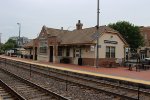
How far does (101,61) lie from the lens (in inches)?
1312

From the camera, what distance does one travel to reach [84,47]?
34500 millimetres

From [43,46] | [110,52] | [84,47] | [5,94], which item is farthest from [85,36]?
[5,94]

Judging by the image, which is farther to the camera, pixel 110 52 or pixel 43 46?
pixel 43 46

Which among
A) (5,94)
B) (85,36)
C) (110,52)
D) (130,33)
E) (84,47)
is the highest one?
(130,33)

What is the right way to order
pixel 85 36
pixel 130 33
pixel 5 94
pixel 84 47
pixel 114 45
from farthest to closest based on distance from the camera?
pixel 130 33
pixel 85 36
pixel 114 45
pixel 84 47
pixel 5 94

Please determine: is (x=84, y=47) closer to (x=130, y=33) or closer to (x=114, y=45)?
(x=114, y=45)

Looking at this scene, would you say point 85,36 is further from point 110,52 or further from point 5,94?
point 5,94

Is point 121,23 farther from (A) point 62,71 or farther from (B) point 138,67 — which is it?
(A) point 62,71

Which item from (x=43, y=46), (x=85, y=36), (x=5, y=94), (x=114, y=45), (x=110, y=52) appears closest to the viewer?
(x=5, y=94)

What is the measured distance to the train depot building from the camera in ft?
110

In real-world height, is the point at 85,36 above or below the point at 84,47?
above

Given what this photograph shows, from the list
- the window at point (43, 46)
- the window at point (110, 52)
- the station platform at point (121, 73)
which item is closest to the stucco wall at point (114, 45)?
the window at point (110, 52)

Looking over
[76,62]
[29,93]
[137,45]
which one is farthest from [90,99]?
[137,45]

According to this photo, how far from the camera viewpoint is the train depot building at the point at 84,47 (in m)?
33.4
